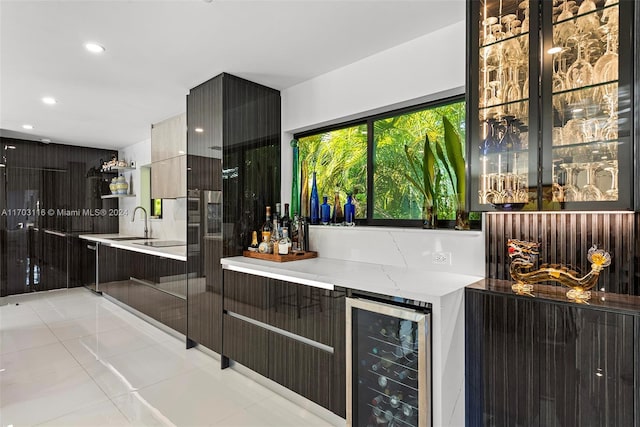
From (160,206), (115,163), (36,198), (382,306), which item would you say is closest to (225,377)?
(382,306)

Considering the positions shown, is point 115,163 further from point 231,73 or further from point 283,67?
point 283,67

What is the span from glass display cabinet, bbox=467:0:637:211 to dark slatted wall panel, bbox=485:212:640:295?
26 centimetres

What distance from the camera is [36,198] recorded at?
17.5 feet

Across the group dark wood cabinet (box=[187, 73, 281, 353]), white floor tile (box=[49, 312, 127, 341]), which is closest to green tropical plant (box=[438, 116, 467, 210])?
dark wood cabinet (box=[187, 73, 281, 353])

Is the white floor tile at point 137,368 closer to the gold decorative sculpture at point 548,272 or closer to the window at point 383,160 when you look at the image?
the window at point 383,160

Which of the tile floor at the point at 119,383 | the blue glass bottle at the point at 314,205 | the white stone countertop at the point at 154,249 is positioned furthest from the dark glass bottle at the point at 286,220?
the tile floor at the point at 119,383

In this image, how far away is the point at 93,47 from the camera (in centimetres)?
238

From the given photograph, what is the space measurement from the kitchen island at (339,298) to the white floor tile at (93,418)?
0.81m

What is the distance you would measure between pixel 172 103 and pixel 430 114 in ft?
8.80

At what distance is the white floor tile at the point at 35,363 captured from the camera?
274 cm

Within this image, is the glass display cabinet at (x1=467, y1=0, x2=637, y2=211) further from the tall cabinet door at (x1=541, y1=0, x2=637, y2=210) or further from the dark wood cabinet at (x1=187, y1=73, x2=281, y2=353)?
the dark wood cabinet at (x1=187, y1=73, x2=281, y2=353)

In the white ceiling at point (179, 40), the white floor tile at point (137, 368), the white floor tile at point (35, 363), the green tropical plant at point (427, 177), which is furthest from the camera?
the white floor tile at point (35, 363)

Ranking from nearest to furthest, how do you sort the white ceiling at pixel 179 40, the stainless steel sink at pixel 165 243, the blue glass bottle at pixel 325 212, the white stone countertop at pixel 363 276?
the white stone countertop at pixel 363 276
the white ceiling at pixel 179 40
the blue glass bottle at pixel 325 212
the stainless steel sink at pixel 165 243

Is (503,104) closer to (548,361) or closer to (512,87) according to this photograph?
(512,87)
